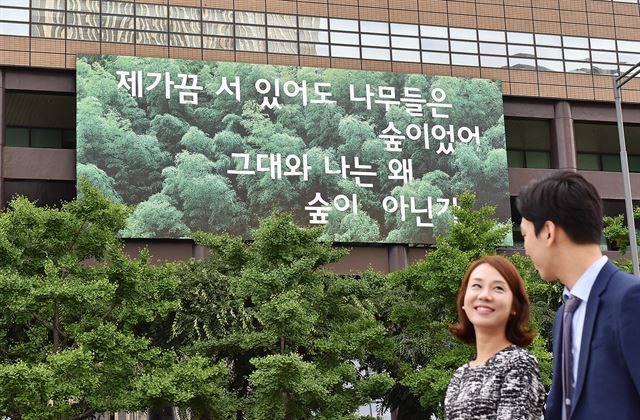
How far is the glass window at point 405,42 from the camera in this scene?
40.8 meters

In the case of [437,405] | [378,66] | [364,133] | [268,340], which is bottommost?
[437,405]

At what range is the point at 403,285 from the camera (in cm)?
2911

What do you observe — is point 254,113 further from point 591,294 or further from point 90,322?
point 591,294

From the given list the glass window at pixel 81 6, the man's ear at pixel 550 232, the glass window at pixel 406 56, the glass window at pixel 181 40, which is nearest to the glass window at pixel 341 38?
the glass window at pixel 406 56

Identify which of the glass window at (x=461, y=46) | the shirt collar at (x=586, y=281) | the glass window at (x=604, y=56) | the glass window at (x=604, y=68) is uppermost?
the glass window at (x=461, y=46)

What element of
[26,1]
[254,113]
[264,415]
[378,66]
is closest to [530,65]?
[378,66]

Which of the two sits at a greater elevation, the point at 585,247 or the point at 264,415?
the point at 585,247

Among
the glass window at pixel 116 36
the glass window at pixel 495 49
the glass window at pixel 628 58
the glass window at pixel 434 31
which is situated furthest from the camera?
the glass window at pixel 628 58

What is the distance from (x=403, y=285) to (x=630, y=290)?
25.6 m

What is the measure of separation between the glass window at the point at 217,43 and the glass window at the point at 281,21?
161 cm

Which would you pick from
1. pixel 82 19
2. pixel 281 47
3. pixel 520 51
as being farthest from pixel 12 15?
pixel 520 51

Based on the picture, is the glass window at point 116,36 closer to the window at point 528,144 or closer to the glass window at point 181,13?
the glass window at point 181,13

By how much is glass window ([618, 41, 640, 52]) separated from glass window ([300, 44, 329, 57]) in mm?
12138

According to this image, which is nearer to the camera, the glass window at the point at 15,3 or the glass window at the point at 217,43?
the glass window at the point at 15,3
